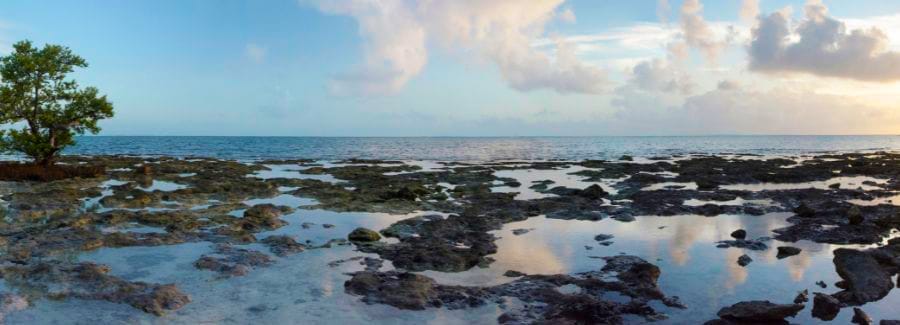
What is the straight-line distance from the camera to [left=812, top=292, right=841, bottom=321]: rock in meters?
11.0

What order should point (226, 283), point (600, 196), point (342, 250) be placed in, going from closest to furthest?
point (226, 283)
point (342, 250)
point (600, 196)

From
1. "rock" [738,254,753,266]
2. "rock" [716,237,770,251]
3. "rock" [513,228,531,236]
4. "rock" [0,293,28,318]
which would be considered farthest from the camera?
"rock" [513,228,531,236]

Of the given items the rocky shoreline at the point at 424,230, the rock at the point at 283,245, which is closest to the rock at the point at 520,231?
the rocky shoreline at the point at 424,230

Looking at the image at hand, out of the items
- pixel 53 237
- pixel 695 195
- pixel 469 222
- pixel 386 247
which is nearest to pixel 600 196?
pixel 695 195

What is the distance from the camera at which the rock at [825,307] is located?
36.0 ft

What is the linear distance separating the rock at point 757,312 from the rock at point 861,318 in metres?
1.13

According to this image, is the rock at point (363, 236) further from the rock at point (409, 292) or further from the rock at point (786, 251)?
the rock at point (786, 251)

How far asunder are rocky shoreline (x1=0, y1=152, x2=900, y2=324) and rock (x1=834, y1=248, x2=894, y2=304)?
0.04 meters

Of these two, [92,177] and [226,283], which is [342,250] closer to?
[226,283]

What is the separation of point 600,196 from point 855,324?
61.8 feet

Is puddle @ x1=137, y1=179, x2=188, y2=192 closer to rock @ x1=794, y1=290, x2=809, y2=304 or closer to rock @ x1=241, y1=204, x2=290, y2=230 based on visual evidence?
rock @ x1=241, y1=204, x2=290, y2=230

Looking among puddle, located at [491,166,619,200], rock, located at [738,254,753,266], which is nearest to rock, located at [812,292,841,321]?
rock, located at [738,254,753,266]

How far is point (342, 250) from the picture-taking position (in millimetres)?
16609

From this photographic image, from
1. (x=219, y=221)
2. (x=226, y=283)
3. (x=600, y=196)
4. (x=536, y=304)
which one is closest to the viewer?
(x=536, y=304)
